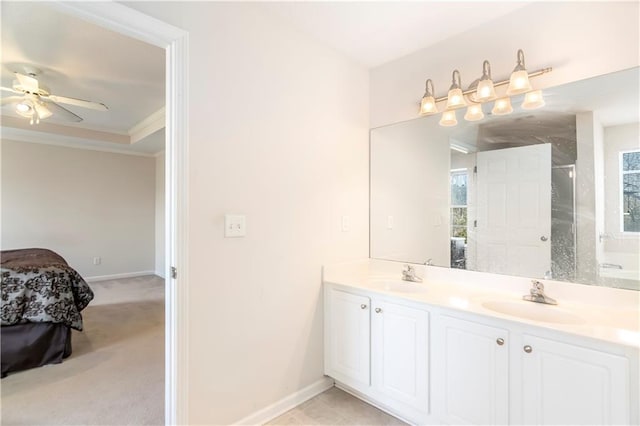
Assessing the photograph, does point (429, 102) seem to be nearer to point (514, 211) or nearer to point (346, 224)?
point (514, 211)

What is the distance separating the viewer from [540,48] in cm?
168

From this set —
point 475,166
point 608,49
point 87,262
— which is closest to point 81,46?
point 475,166

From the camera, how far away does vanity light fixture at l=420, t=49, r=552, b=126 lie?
1663mm

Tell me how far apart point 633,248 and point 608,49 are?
980 mm

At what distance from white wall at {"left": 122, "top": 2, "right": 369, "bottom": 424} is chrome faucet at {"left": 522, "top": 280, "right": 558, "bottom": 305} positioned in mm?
1137

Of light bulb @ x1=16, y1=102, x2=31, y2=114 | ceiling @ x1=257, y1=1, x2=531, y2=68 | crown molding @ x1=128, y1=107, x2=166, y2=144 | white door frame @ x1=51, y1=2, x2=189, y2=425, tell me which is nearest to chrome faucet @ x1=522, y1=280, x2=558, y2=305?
ceiling @ x1=257, y1=1, x2=531, y2=68

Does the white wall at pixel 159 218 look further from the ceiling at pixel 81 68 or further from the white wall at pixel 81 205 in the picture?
the ceiling at pixel 81 68

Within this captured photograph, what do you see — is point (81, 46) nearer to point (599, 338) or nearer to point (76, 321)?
point (76, 321)

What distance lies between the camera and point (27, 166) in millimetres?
4688

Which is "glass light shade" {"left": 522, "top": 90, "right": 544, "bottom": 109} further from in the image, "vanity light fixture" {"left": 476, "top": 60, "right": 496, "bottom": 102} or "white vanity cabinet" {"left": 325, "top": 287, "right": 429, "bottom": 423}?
"white vanity cabinet" {"left": 325, "top": 287, "right": 429, "bottom": 423}

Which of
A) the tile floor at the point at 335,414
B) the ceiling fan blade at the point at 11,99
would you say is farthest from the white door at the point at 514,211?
the ceiling fan blade at the point at 11,99

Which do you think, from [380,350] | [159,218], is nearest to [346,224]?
[380,350]

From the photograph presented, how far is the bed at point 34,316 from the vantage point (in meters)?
2.35

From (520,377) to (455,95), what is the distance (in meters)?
1.55
